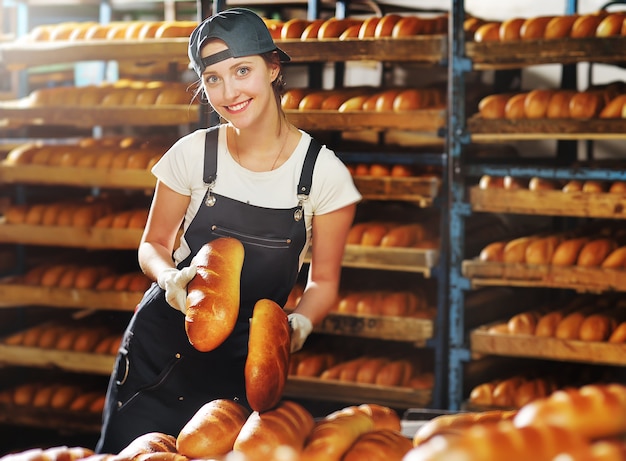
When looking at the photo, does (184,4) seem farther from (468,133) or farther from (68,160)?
(468,133)

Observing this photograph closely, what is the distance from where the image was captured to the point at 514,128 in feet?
11.5

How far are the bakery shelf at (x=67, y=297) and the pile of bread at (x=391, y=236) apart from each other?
104 cm

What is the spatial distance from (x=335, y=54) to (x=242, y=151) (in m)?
1.51

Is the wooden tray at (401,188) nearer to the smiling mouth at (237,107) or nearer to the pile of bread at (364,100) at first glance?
the pile of bread at (364,100)

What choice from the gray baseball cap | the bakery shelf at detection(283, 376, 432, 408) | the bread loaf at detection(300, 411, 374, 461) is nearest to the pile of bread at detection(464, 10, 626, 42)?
the bakery shelf at detection(283, 376, 432, 408)

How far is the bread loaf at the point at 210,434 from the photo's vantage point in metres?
1.23

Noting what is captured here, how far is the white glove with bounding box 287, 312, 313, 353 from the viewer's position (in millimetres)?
1735

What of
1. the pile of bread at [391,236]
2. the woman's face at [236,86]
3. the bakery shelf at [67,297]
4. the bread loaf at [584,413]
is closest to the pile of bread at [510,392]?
the pile of bread at [391,236]

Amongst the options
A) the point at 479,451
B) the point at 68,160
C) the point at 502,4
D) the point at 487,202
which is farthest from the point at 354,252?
the point at 479,451

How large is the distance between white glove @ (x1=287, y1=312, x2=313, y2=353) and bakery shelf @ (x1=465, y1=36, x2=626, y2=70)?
81.0 inches

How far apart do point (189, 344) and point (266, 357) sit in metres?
0.75

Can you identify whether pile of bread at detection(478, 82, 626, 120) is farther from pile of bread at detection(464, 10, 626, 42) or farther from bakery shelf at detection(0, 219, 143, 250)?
bakery shelf at detection(0, 219, 143, 250)

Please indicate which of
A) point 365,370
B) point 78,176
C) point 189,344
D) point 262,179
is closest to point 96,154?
point 78,176

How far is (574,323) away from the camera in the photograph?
351 cm
